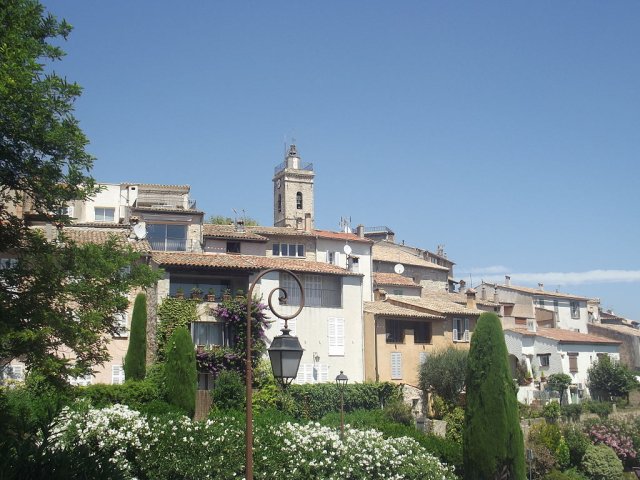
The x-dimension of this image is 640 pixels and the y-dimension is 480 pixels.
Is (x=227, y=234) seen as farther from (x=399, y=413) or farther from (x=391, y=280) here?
(x=391, y=280)

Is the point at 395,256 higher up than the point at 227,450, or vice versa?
the point at 395,256

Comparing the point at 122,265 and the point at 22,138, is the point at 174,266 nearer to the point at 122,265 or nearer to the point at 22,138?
the point at 122,265

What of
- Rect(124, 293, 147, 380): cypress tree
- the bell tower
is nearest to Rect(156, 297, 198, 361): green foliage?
Rect(124, 293, 147, 380): cypress tree

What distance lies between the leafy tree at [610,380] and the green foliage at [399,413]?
87.8 ft

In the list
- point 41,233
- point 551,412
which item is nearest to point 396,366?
point 551,412

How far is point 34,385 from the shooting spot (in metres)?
29.4

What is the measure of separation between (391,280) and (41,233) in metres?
46.3

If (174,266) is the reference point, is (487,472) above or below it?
below

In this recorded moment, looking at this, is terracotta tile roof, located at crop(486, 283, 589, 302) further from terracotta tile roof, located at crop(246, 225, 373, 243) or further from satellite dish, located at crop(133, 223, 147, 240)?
satellite dish, located at crop(133, 223, 147, 240)

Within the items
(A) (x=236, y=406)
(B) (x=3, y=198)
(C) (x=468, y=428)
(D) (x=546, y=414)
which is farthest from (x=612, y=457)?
(B) (x=3, y=198)

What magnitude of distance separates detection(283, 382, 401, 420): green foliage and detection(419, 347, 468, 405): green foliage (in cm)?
244

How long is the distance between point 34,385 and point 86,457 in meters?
19.7

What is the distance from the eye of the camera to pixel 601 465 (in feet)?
138

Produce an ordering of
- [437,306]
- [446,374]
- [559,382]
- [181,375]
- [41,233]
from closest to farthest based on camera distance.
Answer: [41,233] < [181,375] < [446,374] < [437,306] < [559,382]
